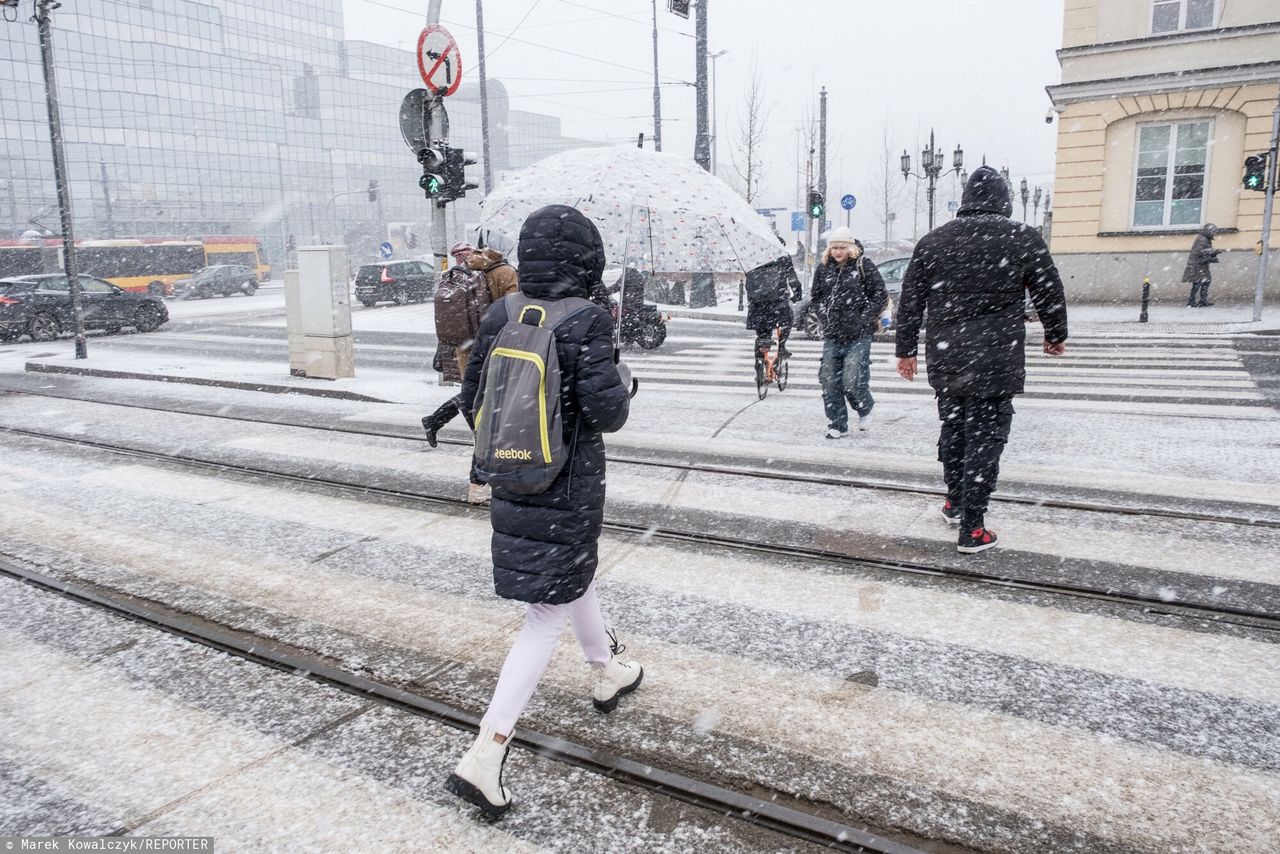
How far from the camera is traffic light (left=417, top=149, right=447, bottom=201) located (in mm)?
10180

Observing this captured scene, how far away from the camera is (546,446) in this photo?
2.73 meters

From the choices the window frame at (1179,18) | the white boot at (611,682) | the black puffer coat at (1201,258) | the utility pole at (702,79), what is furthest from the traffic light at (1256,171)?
the white boot at (611,682)

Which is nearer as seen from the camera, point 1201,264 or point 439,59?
point 439,59

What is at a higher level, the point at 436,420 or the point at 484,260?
the point at 484,260

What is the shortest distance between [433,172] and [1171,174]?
1941 centimetres

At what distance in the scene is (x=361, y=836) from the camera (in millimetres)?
2660

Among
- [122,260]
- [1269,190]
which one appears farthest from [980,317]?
[122,260]

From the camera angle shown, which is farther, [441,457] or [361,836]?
[441,457]

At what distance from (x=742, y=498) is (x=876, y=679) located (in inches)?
109

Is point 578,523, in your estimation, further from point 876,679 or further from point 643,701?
point 876,679

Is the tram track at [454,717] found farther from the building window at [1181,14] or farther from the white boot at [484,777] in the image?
the building window at [1181,14]

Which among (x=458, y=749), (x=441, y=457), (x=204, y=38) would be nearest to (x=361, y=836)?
(x=458, y=749)

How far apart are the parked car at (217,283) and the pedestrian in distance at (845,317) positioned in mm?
38793

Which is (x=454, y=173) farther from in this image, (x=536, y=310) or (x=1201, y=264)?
(x=1201, y=264)
